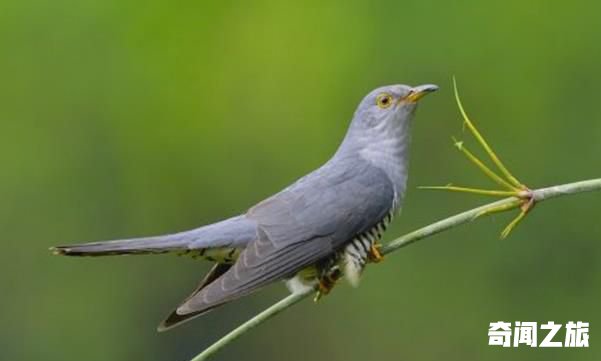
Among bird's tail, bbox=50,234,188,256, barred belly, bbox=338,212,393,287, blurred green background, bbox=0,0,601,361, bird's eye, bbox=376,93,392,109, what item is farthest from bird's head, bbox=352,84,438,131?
blurred green background, bbox=0,0,601,361

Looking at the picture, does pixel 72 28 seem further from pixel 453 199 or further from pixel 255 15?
pixel 453 199

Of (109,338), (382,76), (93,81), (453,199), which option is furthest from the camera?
(93,81)

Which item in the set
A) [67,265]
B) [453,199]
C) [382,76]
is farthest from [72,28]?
[453,199]

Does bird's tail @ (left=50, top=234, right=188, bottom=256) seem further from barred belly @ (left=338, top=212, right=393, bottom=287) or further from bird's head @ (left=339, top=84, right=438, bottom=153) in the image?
bird's head @ (left=339, top=84, right=438, bottom=153)

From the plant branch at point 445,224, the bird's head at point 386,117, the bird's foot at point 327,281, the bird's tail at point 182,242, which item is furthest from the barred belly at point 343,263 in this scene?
the plant branch at point 445,224

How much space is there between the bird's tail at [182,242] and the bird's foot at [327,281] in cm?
22

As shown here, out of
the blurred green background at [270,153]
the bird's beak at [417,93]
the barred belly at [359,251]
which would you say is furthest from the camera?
the blurred green background at [270,153]

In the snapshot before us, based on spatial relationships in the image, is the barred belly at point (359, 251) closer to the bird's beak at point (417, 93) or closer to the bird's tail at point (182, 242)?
the bird's tail at point (182, 242)

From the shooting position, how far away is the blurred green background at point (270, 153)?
11891mm

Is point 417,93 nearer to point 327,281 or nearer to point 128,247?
point 327,281

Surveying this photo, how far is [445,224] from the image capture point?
3.51m

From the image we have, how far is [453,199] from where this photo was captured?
11516 millimetres

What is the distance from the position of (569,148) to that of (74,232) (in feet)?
12.8

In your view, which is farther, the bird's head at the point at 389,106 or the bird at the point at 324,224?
the bird's head at the point at 389,106
